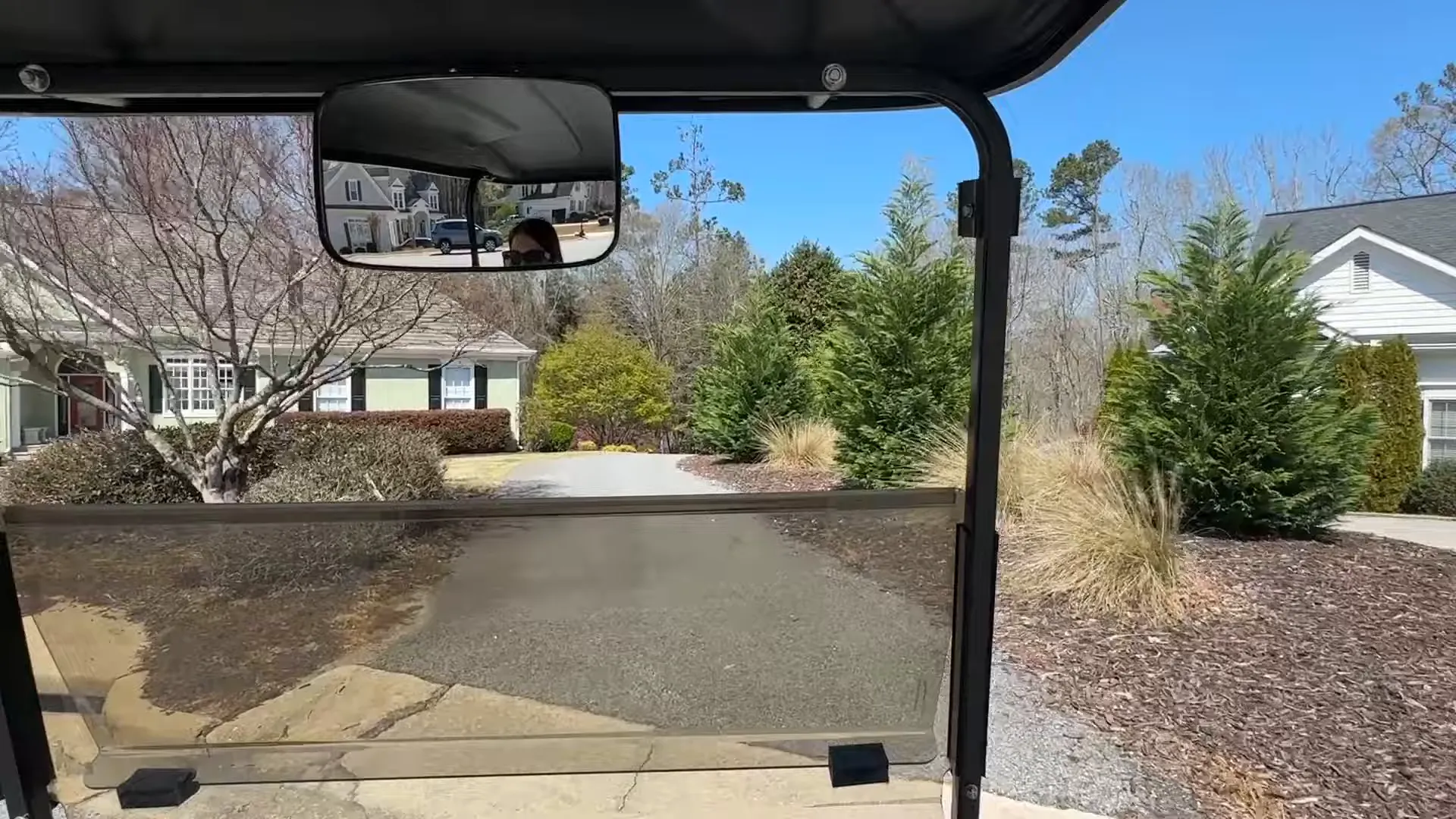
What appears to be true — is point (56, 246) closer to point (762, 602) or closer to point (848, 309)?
point (848, 309)

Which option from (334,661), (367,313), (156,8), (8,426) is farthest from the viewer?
(8,426)

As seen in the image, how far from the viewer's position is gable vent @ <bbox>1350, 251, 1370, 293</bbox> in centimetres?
1491

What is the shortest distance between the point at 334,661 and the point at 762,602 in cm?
61

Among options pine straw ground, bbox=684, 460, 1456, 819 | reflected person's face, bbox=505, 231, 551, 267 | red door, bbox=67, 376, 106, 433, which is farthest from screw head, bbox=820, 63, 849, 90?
red door, bbox=67, 376, 106, 433

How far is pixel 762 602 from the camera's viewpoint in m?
1.35

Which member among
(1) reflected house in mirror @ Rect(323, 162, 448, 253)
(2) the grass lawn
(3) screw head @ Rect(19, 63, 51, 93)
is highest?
(3) screw head @ Rect(19, 63, 51, 93)

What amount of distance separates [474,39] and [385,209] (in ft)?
0.92

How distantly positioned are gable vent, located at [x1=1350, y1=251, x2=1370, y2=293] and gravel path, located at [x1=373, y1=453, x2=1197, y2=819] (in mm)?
16999

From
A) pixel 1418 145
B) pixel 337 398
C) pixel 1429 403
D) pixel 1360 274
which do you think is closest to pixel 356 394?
pixel 337 398

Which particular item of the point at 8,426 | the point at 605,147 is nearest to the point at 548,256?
the point at 605,147

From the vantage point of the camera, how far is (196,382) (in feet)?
30.0

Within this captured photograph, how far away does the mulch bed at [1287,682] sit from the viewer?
363 cm

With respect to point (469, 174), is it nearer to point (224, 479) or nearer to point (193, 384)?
point (224, 479)

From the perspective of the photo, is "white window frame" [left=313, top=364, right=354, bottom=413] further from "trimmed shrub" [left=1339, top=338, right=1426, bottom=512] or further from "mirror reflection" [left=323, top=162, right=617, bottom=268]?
"trimmed shrub" [left=1339, top=338, right=1426, bottom=512]
